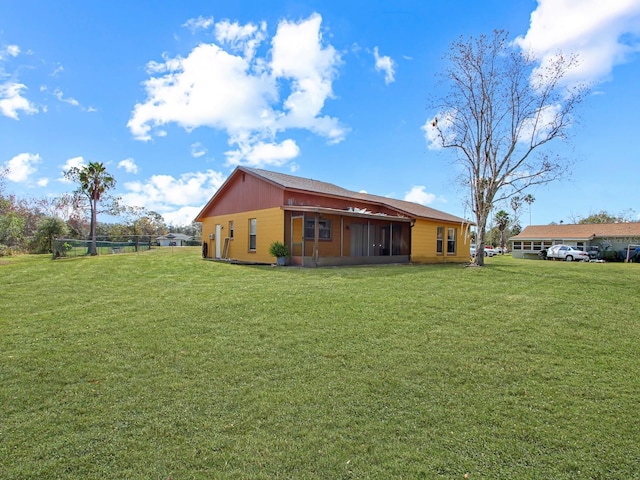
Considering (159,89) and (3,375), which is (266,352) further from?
(159,89)

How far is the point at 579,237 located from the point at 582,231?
1.67 m

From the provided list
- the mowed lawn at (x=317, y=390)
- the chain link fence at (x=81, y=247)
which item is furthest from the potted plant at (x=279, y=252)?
the chain link fence at (x=81, y=247)

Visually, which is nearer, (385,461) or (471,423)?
(385,461)

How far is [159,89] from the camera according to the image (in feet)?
45.4

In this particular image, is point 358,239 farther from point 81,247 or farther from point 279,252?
point 81,247

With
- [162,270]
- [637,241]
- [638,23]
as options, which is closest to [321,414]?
[162,270]

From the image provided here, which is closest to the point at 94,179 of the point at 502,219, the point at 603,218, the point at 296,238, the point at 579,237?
the point at 296,238

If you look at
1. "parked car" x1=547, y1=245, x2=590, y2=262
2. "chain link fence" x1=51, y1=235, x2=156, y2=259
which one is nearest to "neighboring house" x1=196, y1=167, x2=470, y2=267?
"chain link fence" x1=51, y1=235, x2=156, y2=259

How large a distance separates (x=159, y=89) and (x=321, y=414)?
48.9 feet

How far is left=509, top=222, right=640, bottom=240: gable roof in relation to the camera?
34.2 meters

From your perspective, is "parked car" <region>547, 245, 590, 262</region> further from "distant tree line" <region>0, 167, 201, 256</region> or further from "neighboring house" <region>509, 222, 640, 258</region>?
"distant tree line" <region>0, 167, 201, 256</region>

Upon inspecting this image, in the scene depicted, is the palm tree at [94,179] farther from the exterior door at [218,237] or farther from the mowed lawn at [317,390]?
the mowed lawn at [317,390]

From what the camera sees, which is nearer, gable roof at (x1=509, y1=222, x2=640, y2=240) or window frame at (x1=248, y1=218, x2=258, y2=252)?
window frame at (x1=248, y1=218, x2=258, y2=252)

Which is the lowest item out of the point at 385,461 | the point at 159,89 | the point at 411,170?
the point at 385,461
